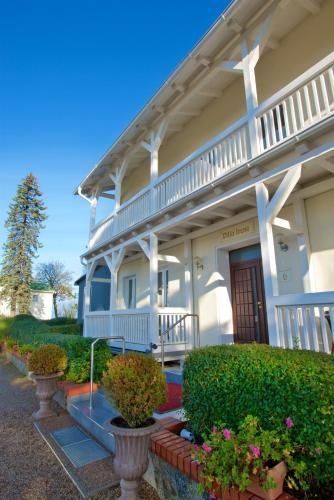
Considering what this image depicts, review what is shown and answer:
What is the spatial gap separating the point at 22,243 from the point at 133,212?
57.1 feet

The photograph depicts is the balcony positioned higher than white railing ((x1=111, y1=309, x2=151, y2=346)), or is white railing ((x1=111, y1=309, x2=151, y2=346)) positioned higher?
the balcony

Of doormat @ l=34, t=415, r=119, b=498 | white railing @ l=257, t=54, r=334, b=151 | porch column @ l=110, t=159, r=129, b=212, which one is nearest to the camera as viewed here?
doormat @ l=34, t=415, r=119, b=498

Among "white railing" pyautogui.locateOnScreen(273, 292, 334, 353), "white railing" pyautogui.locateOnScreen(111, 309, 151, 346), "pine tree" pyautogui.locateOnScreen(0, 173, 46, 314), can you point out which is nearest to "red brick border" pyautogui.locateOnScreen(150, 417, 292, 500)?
"white railing" pyautogui.locateOnScreen(273, 292, 334, 353)

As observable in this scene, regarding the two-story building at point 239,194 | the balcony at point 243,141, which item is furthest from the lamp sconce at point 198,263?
the balcony at point 243,141

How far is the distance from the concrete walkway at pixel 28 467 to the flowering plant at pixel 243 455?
1.27 m

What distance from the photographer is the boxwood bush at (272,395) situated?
6.21 feet

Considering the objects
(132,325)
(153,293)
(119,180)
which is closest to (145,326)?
(132,325)

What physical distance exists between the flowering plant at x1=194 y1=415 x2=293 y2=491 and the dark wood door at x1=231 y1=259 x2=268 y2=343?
4527 millimetres

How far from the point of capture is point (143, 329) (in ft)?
24.5

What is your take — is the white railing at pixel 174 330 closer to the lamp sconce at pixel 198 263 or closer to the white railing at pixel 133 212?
the lamp sconce at pixel 198 263

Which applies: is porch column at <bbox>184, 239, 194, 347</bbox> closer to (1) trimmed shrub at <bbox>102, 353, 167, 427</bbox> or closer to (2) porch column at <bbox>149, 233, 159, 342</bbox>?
(2) porch column at <bbox>149, 233, 159, 342</bbox>

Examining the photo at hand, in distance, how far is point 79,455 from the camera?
3.68m

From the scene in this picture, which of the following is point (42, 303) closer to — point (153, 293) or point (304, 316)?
point (153, 293)

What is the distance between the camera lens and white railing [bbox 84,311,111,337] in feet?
30.3
